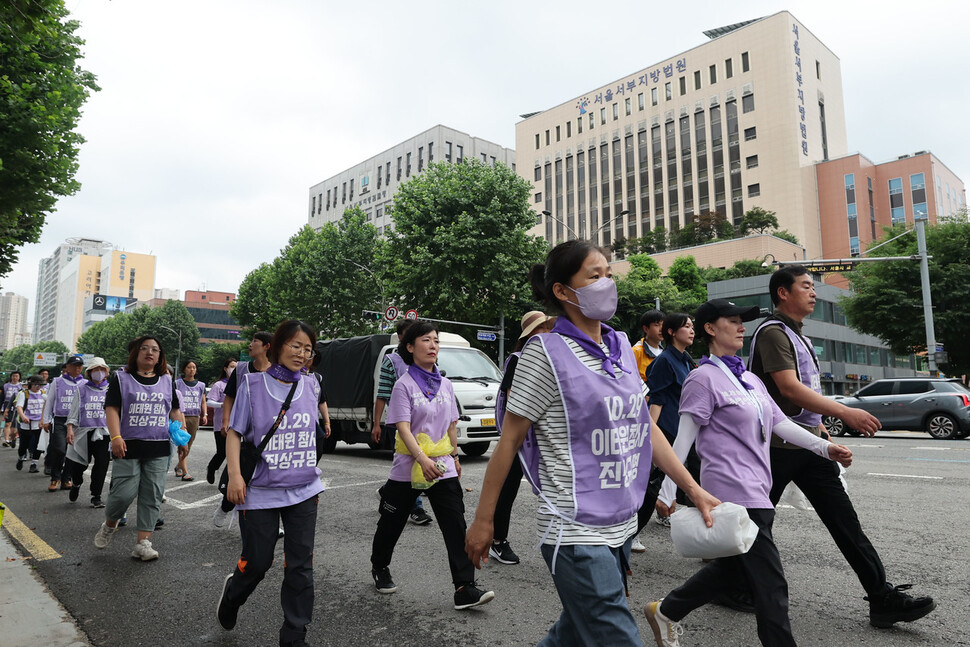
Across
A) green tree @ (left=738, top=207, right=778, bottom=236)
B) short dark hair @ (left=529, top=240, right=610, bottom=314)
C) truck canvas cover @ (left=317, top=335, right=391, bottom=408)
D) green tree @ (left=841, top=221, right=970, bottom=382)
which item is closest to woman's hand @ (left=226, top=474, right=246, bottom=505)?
short dark hair @ (left=529, top=240, right=610, bottom=314)

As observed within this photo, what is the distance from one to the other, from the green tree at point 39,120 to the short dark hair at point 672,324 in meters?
11.8

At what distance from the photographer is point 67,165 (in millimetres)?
14328

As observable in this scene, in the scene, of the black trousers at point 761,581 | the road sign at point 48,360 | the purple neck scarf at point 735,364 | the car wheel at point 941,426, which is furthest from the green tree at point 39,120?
the road sign at point 48,360

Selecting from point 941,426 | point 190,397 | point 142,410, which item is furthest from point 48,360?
point 941,426

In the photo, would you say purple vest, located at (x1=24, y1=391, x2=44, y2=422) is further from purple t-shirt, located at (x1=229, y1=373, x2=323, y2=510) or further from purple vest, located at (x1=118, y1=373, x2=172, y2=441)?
purple t-shirt, located at (x1=229, y1=373, x2=323, y2=510)

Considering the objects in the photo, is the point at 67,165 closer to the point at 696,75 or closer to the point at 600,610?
the point at 600,610

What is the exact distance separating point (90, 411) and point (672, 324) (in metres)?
6.31

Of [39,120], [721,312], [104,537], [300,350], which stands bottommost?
[104,537]

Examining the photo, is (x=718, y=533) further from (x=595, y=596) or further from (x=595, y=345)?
(x=595, y=345)

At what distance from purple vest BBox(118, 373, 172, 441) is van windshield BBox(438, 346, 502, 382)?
6198mm

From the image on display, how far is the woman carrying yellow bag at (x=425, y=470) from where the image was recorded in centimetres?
383

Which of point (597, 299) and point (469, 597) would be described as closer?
point (597, 299)

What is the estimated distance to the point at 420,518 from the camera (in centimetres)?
644

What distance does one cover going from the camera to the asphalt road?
134 inches
